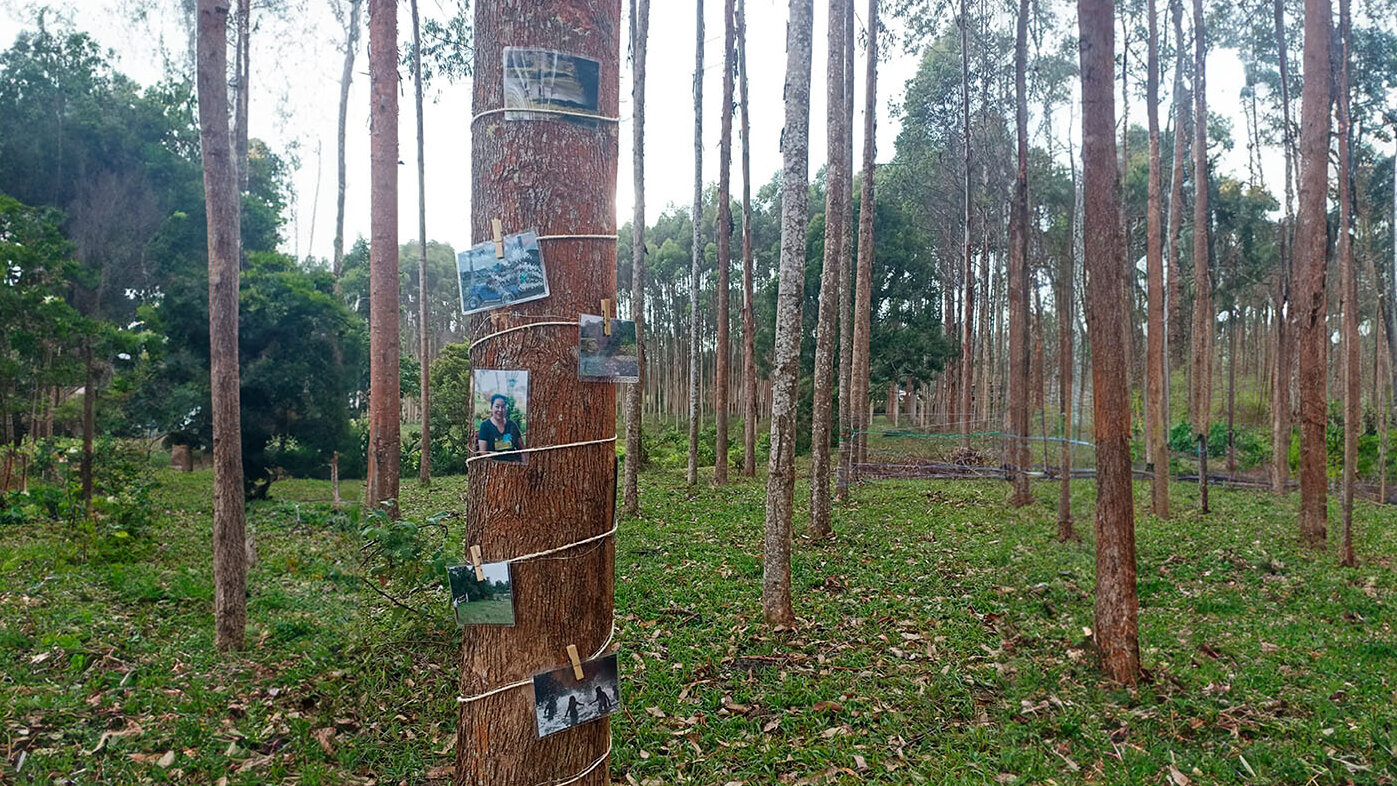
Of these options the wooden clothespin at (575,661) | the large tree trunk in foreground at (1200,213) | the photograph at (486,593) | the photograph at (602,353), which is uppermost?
the large tree trunk in foreground at (1200,213)

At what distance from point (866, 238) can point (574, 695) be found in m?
11.0

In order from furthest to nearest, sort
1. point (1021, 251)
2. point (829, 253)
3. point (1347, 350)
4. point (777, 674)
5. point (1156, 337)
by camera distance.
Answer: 1. point (1156, 337)
2. point (1021, 251)
3. point (1347, 350)
4. point (829, 253)
5. point (777, 674)

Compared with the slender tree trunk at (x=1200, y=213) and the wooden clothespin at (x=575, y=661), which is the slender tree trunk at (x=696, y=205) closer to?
the slender tree trunk at (x=1200, y=213)

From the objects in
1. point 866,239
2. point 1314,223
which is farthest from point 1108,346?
point 866,239

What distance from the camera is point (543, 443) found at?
5.08ft

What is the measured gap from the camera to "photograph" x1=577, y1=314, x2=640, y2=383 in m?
1.57

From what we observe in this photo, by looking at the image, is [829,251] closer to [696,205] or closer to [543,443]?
[696,205]

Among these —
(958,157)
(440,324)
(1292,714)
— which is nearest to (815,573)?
(1292,714)

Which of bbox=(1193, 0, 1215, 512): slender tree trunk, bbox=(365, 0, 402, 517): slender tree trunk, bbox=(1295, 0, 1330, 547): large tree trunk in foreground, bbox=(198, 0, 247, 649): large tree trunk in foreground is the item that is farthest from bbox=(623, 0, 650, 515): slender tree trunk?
bbox=(1193, 0, 1215, 512): slender tree trunk

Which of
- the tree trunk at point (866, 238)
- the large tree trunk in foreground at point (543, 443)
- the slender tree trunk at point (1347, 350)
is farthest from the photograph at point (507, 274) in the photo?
the tree trunk at point (866, 238)

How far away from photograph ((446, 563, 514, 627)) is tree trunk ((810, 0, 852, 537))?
6.42 metres

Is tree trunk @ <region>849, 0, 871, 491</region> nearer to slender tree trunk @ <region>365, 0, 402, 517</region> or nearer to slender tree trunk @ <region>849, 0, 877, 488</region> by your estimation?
slender tree trunk @ <region>849, 0, 877, 488</region>

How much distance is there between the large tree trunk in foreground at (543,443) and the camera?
154 centimetres

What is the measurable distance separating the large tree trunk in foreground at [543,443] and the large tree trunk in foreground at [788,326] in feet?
13.0
